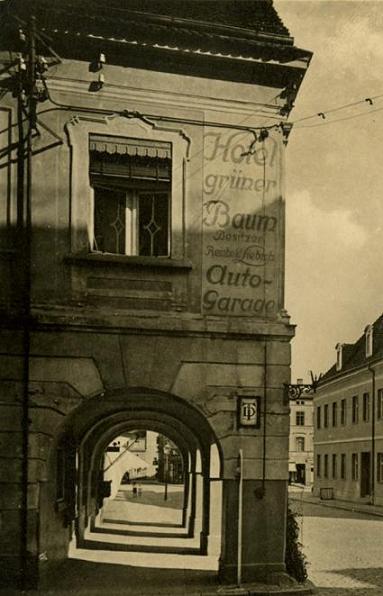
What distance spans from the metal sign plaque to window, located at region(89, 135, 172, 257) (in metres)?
2.53

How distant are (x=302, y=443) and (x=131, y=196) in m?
68.3

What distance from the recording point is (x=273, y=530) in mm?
11516

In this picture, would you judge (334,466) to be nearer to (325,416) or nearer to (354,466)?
(325,416)

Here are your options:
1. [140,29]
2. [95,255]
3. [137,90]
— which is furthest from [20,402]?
[140,29]

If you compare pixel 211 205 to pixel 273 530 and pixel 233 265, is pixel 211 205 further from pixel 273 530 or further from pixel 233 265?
pixel 273 530

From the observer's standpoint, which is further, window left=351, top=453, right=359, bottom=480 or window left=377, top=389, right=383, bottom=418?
window left=351, top=453, right=359, bottom=480

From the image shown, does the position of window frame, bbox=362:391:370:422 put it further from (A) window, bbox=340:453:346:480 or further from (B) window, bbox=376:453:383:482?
(A) window, bbox=340:453:346:480

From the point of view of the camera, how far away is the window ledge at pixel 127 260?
11.3m

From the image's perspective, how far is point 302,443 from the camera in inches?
3044

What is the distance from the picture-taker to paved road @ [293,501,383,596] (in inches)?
482

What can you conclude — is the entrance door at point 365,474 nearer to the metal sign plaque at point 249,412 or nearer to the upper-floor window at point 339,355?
the upper-floor window at point 339,355

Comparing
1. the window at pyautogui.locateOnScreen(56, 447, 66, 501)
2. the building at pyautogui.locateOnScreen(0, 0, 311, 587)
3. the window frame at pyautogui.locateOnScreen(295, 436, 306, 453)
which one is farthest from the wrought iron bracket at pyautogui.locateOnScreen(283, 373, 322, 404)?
the window frame at pyautogui.locateOnScreen(295, 436, 306, 453)

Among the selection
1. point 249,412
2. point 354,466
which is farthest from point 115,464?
point 249,412

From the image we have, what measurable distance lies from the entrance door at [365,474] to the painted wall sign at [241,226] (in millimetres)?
27808
